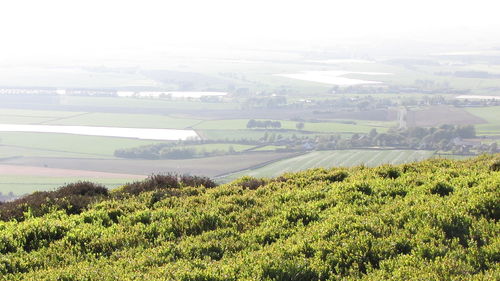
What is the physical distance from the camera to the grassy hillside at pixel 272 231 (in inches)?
379

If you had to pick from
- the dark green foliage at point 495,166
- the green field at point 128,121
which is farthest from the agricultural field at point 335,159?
the green field at point 128,121

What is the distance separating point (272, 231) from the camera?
12.1 meters

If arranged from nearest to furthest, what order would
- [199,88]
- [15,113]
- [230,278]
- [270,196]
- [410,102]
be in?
1. [230,278]
2. [270,196]
3. [410,102]
4. [15,113]
5. [199,88]

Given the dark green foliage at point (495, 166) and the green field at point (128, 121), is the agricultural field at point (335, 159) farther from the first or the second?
the green field at point (128, 121)

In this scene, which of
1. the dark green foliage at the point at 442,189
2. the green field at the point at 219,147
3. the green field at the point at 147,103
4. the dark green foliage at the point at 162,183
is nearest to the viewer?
the dark green foliage at the point at 442,189

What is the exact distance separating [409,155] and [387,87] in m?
106

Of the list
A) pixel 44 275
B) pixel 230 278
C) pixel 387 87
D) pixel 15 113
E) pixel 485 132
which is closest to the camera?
pixel 230 278

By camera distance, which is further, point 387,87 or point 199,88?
point 199,88

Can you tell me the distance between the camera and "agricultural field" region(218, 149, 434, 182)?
2328 inches

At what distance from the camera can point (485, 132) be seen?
275ft

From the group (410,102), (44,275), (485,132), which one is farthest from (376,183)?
(410,102)

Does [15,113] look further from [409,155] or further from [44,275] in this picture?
[44,275]

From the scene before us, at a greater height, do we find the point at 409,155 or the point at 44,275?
the point at 44,275

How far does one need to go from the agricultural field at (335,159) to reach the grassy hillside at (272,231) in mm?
40986
